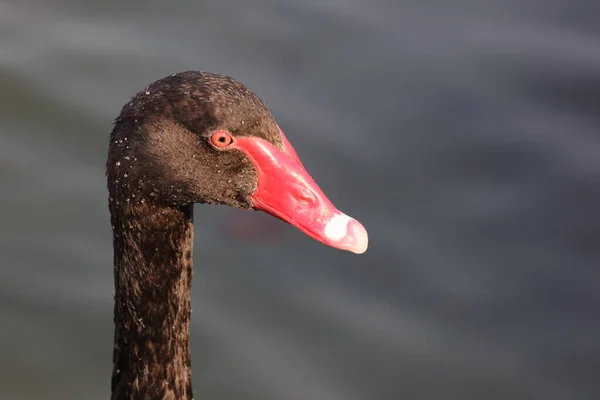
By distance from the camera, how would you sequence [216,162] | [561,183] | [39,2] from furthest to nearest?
1. [39,2]
2. [561,183]
3. [216,162]

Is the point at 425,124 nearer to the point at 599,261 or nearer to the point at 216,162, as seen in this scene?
the point at 599,261

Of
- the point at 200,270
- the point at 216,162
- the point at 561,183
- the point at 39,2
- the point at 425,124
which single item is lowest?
the point at 216,162

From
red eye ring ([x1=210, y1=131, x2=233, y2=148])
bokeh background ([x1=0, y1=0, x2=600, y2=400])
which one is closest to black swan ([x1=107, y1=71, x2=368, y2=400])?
red eye ring ([x1=210, y1=131, x2=233, y2=148])

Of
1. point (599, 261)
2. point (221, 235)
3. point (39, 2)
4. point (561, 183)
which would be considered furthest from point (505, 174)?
point (39, 2)

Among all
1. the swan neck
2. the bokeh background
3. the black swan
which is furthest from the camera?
the bokeh background

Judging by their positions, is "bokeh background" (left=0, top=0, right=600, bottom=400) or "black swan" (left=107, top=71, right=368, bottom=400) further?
"bokeh background" (left=0, top=0, right=600, bottom=400)

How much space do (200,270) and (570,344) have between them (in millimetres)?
2055

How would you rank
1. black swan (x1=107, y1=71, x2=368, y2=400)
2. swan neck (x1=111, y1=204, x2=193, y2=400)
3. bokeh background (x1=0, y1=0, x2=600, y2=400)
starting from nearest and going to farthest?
black swan (x1=107, y1=71, x2=368, y2=400), swan neck (x1=111, y1=204, x2=193, y2=400), bokeh background (x1=0, y1=0, x2=600, y2=400)

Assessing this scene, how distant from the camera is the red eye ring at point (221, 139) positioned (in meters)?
3.56

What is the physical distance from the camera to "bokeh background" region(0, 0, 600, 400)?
17.1ft

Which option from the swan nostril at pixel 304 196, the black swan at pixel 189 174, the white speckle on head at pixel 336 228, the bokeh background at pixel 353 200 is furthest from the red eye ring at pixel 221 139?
the bokeh background at pixel 353 200

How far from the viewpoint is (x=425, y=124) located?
6.42 metres

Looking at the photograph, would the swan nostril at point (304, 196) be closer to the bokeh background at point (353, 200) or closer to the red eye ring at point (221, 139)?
the red eye ring at point (221, 139)

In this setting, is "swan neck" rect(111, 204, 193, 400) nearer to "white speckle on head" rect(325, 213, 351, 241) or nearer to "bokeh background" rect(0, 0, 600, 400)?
"white speckle on head" rect(325, 213, 351, 241)
